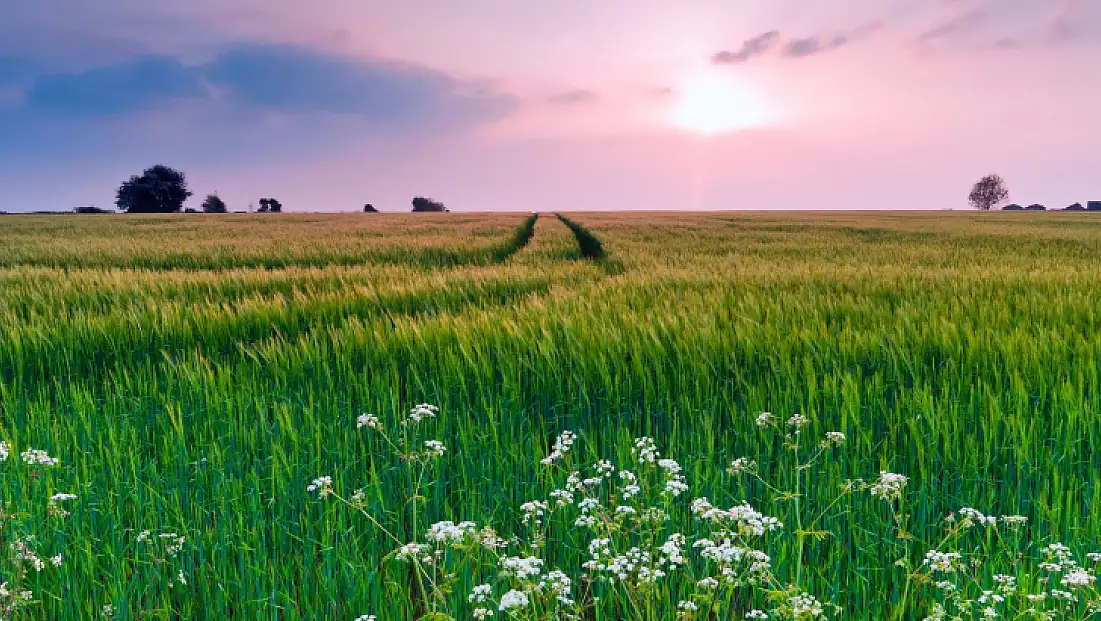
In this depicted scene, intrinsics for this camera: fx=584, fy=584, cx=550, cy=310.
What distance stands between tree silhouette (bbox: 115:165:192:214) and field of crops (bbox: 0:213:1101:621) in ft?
403

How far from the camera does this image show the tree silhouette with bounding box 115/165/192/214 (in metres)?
105

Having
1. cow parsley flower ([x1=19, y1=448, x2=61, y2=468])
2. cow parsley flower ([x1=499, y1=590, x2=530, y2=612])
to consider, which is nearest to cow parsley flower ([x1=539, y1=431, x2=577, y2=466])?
cow parsley flower ([x1=499, y1=590, x2=530, y2=612])

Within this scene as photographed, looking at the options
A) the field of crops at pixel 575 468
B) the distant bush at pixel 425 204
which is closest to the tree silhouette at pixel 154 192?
the distant bush at pixel 425 204

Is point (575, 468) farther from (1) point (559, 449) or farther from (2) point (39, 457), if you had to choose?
(2) point (39, 457)

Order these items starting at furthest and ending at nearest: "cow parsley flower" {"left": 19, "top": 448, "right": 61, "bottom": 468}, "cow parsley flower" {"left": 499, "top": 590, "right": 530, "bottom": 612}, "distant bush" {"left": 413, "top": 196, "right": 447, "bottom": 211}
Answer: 1. "distant bush" {"left": 413, "top": 196, "right": 447, "bottom": 211}
2. "cow parsley flower" {"left": 19, "top": 448, "right": 61, "bottom": 468}
3. "cow parsley flower" {"left": 499, "top": 590, "right": 530, "bottom": 612}

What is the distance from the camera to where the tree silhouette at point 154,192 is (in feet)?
A: 345

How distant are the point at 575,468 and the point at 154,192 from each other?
127991 mm

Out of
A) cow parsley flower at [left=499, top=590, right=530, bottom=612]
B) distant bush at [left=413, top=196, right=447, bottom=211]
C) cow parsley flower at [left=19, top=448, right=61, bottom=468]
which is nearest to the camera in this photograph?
cow parsley flower at [left=499, top=590, right=530, bottom=612]

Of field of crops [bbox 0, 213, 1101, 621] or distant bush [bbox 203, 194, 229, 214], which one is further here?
distant bush [bbox 203, 194, 229, 214]

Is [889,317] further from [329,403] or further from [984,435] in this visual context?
[329,403]

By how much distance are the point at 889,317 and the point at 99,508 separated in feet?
17.8

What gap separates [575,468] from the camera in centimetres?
246

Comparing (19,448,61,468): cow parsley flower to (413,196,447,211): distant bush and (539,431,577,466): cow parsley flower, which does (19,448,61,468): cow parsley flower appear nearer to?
(539,431,577,466): cow parsley flower

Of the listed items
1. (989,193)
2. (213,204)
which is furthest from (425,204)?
(989,193)
